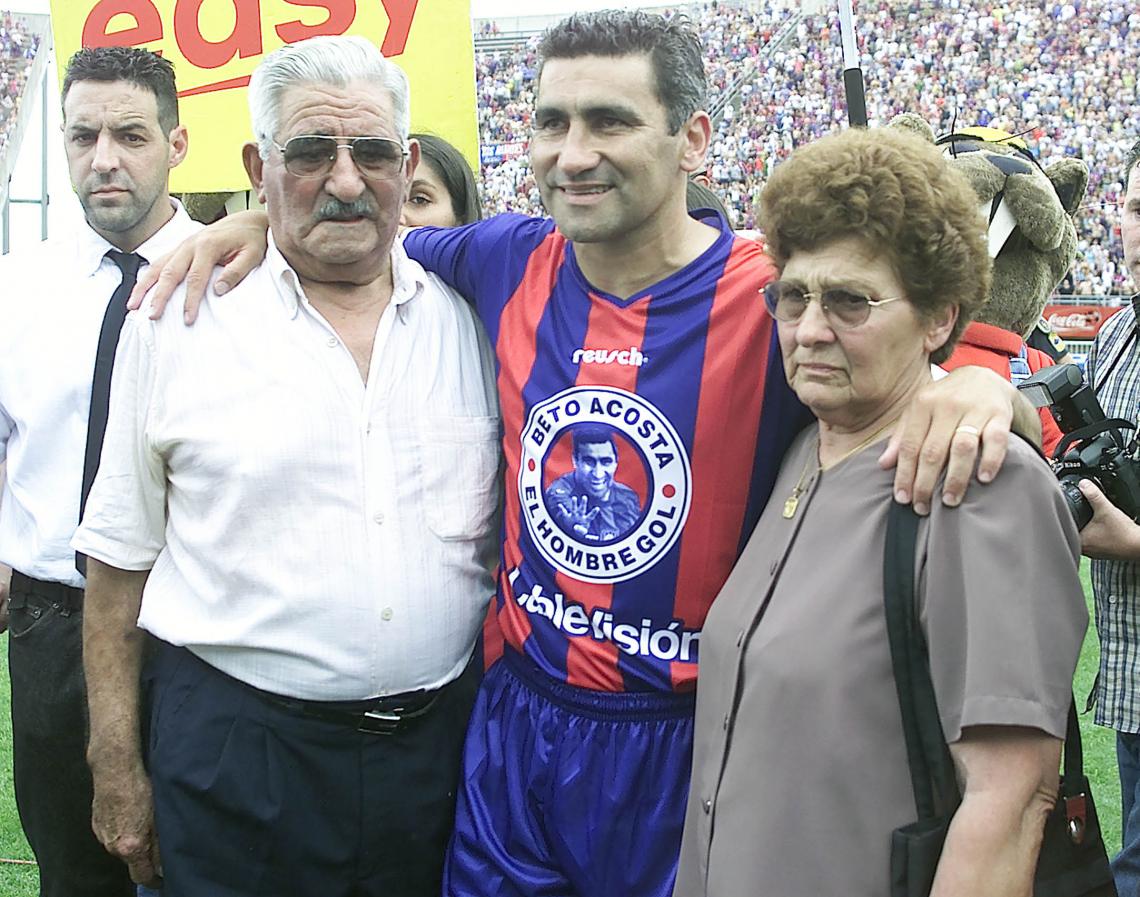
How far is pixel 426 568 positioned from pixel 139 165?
1.66 meters

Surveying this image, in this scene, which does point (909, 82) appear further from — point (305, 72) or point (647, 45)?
point (305, 72)

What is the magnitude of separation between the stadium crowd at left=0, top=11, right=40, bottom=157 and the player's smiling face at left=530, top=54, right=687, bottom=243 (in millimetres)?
23426

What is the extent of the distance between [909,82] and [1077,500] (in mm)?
23917

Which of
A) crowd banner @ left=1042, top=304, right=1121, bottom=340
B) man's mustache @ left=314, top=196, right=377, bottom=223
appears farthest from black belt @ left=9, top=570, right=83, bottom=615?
crowd banner @ left=1042, top=304, right=1121, bottom=340

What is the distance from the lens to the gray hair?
2.44 m

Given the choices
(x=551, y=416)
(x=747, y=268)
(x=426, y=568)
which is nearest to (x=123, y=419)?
(x=426, y=568)

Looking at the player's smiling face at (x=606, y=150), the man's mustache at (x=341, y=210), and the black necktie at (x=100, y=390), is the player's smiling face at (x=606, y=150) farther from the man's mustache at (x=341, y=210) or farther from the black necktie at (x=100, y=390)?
the black necktie at (x=100, y=390)

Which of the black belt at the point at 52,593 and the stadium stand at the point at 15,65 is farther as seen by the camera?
the stadium stand at the point at 15,65

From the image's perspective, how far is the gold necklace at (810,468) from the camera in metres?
2.05

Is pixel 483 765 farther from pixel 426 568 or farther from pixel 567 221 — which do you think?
pixel 567 221

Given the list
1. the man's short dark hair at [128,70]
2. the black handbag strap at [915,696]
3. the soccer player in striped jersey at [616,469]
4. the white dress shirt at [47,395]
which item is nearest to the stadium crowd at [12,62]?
the man's short dark hair at [128,70]

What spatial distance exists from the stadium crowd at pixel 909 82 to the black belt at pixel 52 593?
19.7 m

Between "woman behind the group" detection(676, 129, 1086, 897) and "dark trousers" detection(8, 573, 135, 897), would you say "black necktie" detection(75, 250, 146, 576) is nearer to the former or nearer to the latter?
"dark trousers" detection(8, 573, 135, 897)

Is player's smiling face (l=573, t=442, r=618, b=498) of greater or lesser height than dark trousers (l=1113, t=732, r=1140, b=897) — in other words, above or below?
above
